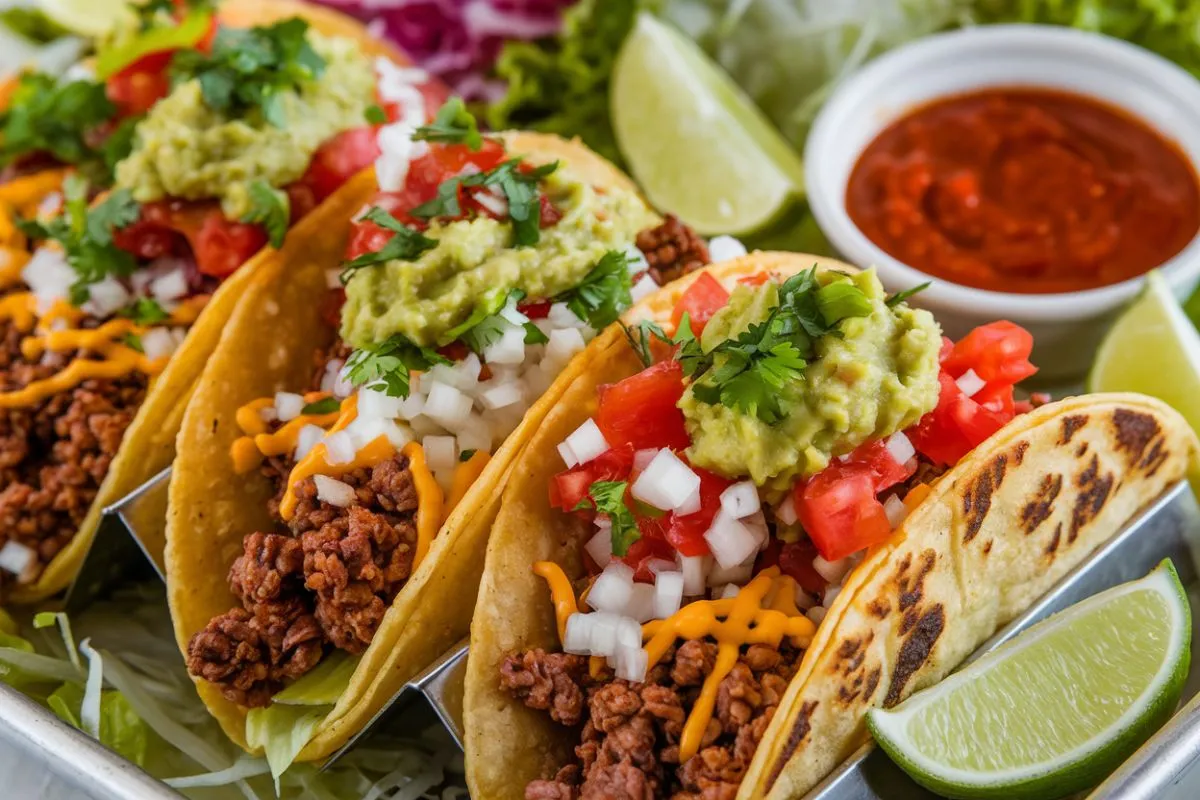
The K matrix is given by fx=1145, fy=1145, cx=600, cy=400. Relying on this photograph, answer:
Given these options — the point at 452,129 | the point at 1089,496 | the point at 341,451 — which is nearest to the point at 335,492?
the point at 341,451

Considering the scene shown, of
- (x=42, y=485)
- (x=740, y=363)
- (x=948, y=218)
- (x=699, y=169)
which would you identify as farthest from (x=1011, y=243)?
(x=42, y=485)

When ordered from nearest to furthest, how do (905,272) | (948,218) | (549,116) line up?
(905,272)
(948,218)
(549,116)

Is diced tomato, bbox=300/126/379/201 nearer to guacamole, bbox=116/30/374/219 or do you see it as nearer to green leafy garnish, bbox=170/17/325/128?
guacamole, bbox=116/30/374/219

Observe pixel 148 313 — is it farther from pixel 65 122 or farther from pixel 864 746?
pixel 864 746

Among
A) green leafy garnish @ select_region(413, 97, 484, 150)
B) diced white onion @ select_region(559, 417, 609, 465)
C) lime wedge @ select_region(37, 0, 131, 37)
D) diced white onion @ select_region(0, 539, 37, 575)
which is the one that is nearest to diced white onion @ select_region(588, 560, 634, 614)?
diced white onion @ select_region(559, 417, 609, 465)

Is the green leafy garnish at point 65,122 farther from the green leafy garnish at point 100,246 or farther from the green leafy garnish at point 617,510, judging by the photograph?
the green leafy garnish at point 617,510

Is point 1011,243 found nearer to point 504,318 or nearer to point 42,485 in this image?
point 504,318
